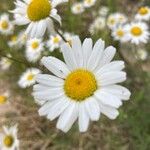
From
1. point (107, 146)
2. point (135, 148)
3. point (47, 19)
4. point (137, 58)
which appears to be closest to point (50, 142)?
point (107, 146)

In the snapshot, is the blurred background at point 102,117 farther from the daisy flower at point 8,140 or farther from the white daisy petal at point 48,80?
the white daisy petal at point 48,80

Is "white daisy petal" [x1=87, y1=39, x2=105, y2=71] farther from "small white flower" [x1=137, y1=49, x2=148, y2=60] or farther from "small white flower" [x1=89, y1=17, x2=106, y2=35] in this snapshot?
"small white flower" [x1=89, y1=17, x2=106, y2=35]

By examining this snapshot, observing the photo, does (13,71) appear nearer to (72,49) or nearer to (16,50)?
(16,50)

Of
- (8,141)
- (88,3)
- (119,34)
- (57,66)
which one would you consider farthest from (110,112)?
(88,3)

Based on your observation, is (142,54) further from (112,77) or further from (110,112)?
(110,112)

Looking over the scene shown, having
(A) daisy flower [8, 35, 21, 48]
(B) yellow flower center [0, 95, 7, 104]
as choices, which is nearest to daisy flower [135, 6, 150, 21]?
(A) daisy flower [8, 35, 21, 48]

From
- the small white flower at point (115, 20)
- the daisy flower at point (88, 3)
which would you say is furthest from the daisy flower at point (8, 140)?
the daisy flower at point (88, 3)
